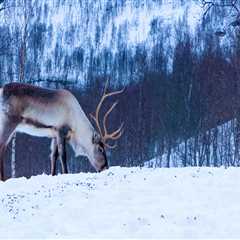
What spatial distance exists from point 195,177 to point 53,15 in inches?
3906

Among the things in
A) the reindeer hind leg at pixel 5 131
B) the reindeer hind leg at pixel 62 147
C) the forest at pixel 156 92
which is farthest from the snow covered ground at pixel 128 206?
the forest at pixel 156 92

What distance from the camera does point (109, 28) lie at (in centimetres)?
10081

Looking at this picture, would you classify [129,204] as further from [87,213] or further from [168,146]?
[168,146]

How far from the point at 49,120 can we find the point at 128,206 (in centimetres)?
541

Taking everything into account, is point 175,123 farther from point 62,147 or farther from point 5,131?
point 5,131

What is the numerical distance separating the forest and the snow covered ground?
12881 mm

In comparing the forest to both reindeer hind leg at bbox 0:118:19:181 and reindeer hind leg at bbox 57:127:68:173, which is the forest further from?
reindeer hind leg at bbox 0:118:19:181

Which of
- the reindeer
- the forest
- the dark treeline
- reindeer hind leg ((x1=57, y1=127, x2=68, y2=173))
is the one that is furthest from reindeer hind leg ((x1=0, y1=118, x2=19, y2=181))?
the dark treeline

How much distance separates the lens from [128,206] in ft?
28.8

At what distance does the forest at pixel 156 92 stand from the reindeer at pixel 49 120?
29.9 feet

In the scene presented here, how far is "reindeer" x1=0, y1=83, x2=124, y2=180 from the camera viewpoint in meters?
13.5

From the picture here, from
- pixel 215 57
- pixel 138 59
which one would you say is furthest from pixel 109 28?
pixel 215 57

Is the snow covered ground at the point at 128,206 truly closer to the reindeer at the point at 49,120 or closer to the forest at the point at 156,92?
the reindeer at the point at 49,120

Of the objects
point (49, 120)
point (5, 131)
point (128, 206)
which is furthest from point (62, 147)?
point (128, 206)
